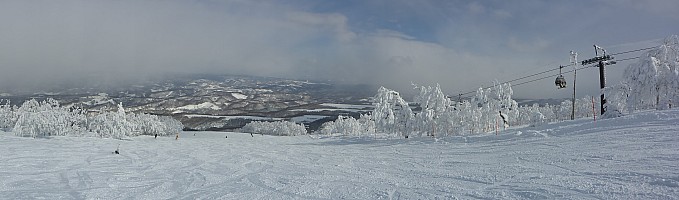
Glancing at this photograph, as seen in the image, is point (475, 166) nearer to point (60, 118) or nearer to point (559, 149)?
point (559, 149)

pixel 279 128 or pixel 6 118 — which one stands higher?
pixel 6 118

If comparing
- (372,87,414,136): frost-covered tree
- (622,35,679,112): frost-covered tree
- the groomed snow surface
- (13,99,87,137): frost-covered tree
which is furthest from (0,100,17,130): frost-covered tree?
(622,35,679,112): frost-covered tree

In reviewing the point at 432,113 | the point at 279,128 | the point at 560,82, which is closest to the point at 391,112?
the point at 432,113

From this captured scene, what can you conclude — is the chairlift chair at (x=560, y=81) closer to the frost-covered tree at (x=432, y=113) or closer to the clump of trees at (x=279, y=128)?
the frost-covered tree at (x=432, y=113)

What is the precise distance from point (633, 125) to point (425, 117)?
89.2 feet

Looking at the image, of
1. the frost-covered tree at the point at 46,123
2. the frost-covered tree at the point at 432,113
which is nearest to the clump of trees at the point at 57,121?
the frost-covered tree at the point at 46,123

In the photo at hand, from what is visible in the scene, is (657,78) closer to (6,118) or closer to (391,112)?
(391,112)

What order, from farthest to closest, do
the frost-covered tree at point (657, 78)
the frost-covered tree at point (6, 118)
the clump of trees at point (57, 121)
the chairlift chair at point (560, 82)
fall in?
1. the frost-covered tree at point (6, 118)
2. the clump of trees at point (57, 121)
3. the chairlift chair at point (560, 82)
4. the frost-covered tree at point (657, 78)

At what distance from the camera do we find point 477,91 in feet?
159

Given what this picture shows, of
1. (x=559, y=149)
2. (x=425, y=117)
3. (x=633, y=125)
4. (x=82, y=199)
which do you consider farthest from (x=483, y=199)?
(x=425, y=117)

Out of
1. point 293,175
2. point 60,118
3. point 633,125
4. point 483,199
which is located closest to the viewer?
point 483,199

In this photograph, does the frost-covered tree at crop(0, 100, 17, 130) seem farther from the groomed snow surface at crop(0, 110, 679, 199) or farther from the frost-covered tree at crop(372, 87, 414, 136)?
the frost-covered tree at crop(372, 87, 414, 136)

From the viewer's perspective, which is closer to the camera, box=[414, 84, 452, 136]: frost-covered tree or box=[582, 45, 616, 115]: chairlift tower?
box=[582, 45, 616, 115]: chairlift tower

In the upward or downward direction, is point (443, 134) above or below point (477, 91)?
below
